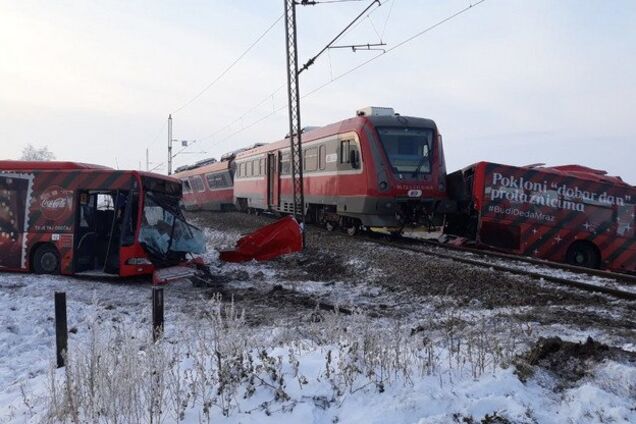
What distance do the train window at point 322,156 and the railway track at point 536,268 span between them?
12.6 ft

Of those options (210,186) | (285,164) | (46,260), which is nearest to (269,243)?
(46,260)

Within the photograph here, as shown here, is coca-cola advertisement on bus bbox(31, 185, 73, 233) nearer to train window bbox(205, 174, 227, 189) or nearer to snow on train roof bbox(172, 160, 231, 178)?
snow on train roof bbox(172, 160, 231, 178)

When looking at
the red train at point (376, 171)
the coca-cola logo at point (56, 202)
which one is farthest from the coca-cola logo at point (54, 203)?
the red train at point (376, 171)

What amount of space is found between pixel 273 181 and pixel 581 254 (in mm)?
12710

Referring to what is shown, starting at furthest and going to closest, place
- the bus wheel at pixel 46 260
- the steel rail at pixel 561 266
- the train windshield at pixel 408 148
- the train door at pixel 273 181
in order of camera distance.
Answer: the train door at pixel 273 181 < the train windshield at pixel 408 148 < the bus wheel at pixel 46 260 < the steel rail at pixel 561 266

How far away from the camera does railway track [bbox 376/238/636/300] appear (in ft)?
29.2

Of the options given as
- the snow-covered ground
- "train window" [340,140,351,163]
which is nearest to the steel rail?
"train window" [340,140,351,163]

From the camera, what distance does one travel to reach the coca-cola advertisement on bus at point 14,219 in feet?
39.5

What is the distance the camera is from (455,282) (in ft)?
32.2

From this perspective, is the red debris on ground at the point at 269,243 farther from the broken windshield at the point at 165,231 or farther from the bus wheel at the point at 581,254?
the bus wheel at the point at 581,254

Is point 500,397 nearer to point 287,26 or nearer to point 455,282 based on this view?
point 455,282

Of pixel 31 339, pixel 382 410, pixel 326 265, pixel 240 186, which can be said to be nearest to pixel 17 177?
pixel 31 339

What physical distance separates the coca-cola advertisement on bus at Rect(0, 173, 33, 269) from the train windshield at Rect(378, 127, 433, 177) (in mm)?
8734

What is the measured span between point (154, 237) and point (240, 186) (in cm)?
1752
